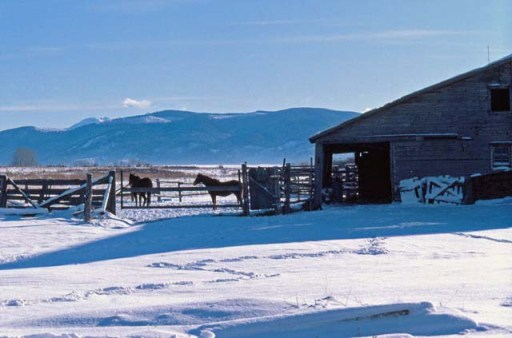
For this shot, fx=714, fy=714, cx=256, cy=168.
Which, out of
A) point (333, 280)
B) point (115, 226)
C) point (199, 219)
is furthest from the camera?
point (199, 219)

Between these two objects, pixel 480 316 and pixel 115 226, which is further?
pixel 115 226

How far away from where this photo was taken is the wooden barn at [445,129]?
89.7ft

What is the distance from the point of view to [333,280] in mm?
9086

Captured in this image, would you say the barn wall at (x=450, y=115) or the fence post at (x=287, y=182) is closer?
the fence post at (x=287, y=182)

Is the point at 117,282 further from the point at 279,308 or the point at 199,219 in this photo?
the point at 199,219

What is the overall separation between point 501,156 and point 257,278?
20.1m

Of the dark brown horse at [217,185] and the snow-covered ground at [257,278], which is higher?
the dark brown horse at [217,185]

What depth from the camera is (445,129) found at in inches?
1088

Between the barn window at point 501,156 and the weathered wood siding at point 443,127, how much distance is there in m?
0.26

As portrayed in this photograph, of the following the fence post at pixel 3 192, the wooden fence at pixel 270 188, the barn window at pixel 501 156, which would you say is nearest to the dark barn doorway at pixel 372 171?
the barn window at pixel 501 156

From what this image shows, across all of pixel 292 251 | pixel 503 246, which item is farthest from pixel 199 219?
pixel 503 246

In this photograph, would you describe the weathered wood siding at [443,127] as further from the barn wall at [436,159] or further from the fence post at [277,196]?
the fence post at [277,196]

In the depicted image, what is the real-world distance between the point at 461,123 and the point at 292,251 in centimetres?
1641

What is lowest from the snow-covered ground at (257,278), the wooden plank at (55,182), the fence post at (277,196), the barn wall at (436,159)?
the snow-covered ground at (257,278)
